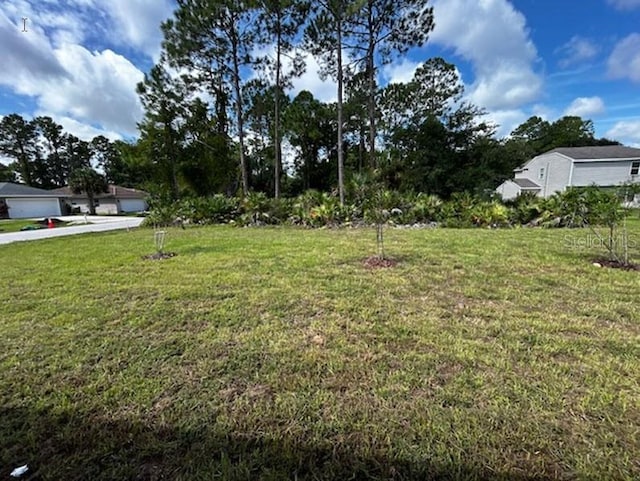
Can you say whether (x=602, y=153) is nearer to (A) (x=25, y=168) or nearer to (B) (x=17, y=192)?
(B) (x=17, y=192)

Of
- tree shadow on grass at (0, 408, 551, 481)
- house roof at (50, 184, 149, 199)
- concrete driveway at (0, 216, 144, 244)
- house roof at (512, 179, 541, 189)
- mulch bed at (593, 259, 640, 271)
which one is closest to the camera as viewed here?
tree shadow on grass at (0, 408, 551, 481)

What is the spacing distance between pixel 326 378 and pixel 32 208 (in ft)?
106

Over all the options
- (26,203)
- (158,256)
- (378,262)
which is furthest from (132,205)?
(378,262)

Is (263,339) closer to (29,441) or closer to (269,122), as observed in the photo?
(29,441)

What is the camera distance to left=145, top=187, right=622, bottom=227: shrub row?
32.4ft

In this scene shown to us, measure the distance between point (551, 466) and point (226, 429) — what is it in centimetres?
163

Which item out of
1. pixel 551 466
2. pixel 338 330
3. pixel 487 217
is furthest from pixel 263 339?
pixel 487 217

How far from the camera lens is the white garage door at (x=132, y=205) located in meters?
31.5

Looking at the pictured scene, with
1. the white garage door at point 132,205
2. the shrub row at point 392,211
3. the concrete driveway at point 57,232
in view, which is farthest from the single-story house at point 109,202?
the shrub row at point 392,211

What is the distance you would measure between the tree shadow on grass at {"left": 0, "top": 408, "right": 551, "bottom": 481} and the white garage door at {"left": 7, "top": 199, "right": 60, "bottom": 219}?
30407 millimetres

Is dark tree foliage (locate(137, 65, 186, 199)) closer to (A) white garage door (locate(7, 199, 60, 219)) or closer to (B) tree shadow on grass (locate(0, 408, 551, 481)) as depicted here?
(A) white garage door (locate(7, 199, 60, 219))

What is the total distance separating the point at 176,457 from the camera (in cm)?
148

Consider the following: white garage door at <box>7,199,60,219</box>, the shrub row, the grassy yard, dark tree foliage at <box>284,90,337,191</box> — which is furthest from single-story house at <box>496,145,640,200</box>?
white garage door at <box>7,199,60,219</box>

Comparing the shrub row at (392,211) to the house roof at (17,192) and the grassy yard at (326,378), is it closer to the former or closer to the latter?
the grassy yard at (326,378)
